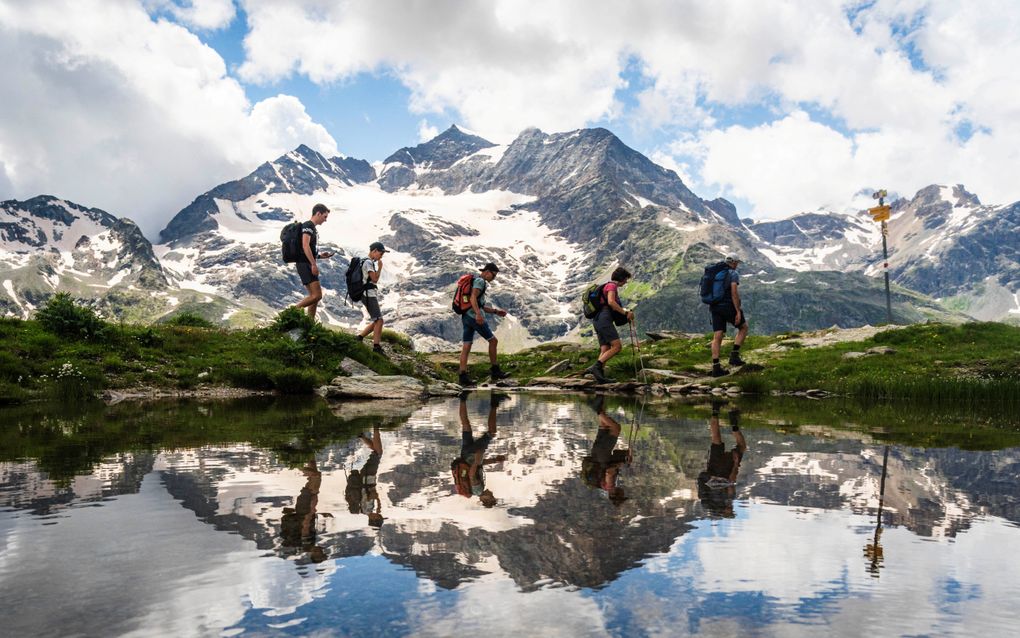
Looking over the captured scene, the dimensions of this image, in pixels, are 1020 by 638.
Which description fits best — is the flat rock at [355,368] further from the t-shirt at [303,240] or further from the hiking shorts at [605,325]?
the hiking shorts at [605,325]

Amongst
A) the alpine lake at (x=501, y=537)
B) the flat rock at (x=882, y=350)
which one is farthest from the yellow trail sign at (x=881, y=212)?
the alpine lake at (x=501, y=537)

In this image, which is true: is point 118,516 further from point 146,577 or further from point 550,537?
point 550,537

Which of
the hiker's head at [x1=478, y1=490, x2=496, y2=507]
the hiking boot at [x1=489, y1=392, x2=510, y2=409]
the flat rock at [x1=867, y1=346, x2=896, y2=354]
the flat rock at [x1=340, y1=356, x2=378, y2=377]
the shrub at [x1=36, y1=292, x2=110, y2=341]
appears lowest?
the hiker's head at [x1=478, y1=490, x2=496, y2=507]

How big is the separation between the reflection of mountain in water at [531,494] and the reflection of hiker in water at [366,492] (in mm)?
91

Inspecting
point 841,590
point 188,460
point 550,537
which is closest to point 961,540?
point 841,590

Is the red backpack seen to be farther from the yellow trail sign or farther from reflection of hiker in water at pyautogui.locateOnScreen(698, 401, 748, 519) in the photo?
the yellow trail sign

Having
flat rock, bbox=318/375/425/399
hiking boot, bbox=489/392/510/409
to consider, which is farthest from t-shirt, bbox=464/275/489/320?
flat rock, bbox=318/375/425/399

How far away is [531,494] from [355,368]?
610 inches

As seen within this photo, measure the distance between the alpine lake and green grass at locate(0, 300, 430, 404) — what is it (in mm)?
7296

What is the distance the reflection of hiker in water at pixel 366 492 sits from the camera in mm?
4989

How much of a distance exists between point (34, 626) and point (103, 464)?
14.8ft

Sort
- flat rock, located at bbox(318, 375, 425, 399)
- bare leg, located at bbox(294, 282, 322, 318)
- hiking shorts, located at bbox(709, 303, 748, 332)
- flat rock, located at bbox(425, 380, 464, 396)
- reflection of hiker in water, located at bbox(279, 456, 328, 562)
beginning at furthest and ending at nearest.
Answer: hiking shorts, located at bbox(709, 303, 748, 332), bare leg, located at bbox(294, 282, 322, 318), flat rock, located at bbox(425, 380, 464, 396), flat rock, located at bbox(318, 375, 425, 399), reflection of hiker in water, located at bbox(279, 456, 328, 562)

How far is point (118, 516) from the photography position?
4801mm

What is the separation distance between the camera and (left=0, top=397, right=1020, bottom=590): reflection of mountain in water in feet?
13.4
